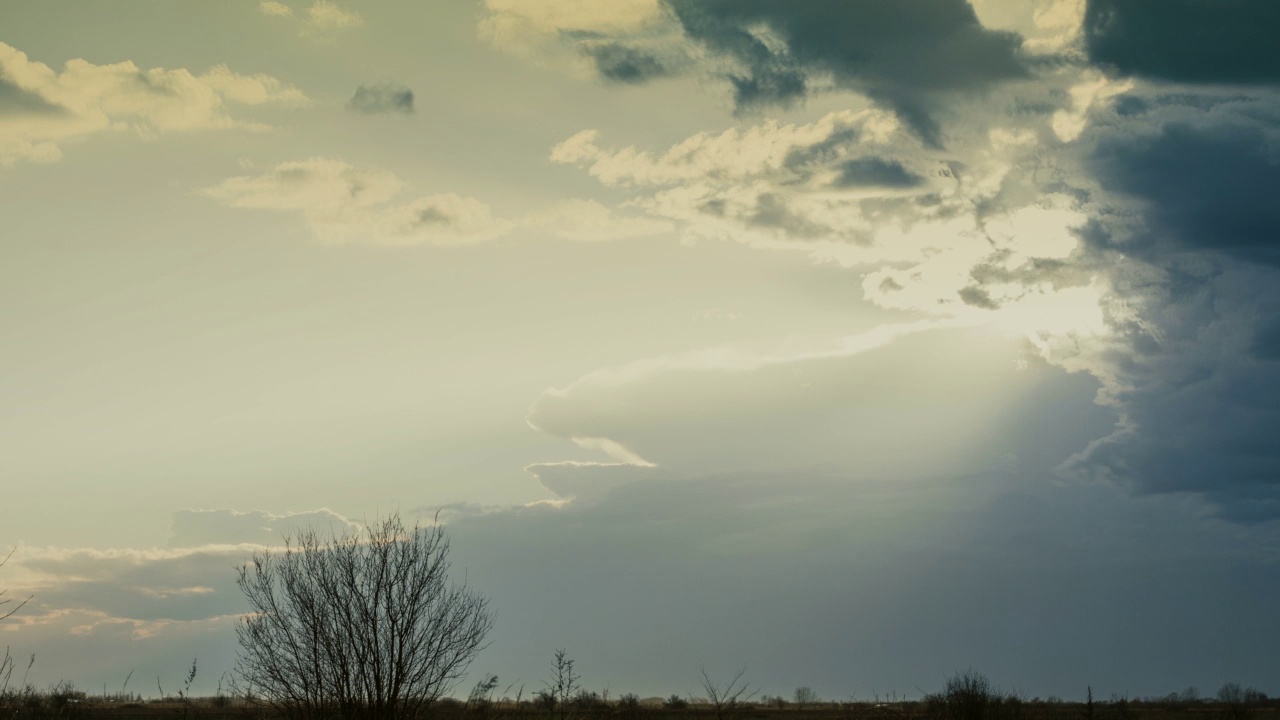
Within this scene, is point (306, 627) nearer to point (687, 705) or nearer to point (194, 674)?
point (194, 674)

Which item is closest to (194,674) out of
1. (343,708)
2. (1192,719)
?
(343,708)

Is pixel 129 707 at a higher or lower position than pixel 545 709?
lower

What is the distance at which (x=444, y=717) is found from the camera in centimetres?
3120

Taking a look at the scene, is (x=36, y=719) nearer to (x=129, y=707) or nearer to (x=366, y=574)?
(x=366, y=574)

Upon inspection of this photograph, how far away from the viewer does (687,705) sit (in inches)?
3937

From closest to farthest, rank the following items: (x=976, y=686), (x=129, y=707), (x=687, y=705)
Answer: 1. (x=976, y=686)
2. (x=129, y=707)
3. (x=687, y=705)

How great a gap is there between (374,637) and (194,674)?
702cm

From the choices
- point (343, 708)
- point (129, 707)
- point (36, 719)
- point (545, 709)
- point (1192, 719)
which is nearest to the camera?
point (545, 709)

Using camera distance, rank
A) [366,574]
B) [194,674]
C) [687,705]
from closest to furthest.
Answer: [194,674] < [366,574] < [687,705]

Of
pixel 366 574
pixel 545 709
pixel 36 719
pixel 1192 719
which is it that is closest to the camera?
pixel 545 709

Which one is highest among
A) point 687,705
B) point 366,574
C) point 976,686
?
point 366,574

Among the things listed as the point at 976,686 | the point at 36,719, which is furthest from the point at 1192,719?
the point at 36,719

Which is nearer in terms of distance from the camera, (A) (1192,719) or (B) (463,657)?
(B) (463,657)

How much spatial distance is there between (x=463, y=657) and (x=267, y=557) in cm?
649
